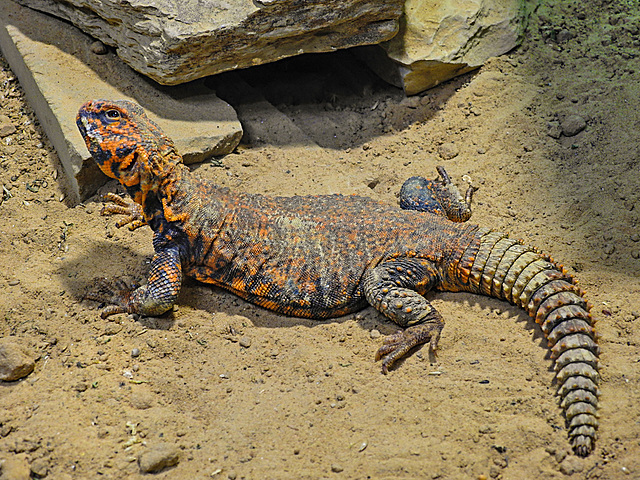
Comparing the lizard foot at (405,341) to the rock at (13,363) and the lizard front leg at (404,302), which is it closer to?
the lizard front leg at (404,302)

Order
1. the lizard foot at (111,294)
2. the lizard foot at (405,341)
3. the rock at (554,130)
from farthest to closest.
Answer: the rock at (554,130) → the lizard foot at (111,294) → the lizard foot at (405,341)

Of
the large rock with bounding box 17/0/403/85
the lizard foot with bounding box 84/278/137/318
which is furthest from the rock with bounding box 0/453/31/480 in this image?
the large rock with bounding box 17/0/403/85

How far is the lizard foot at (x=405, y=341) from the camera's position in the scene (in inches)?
175

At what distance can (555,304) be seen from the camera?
14.4 ft

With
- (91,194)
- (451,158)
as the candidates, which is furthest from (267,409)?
(451,158)

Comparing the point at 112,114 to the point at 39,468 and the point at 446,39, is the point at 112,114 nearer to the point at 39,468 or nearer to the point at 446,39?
the point at 39,468

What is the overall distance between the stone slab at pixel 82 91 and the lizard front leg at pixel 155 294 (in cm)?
149

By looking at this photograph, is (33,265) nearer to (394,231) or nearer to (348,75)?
(394,231)

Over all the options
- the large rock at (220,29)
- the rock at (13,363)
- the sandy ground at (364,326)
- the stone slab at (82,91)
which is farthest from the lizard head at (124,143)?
the rock at (13,363)

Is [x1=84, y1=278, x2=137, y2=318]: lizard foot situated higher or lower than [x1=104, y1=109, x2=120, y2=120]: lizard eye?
lower

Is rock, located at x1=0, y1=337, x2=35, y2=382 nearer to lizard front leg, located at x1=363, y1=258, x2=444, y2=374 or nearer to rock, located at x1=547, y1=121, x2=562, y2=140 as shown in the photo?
lizard front leg, located at x1=363, y1=258, x2=444, y2=374

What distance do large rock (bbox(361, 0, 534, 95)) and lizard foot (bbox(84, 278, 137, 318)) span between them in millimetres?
4038

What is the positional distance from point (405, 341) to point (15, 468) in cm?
275

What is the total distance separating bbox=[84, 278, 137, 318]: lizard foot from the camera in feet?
16.0
